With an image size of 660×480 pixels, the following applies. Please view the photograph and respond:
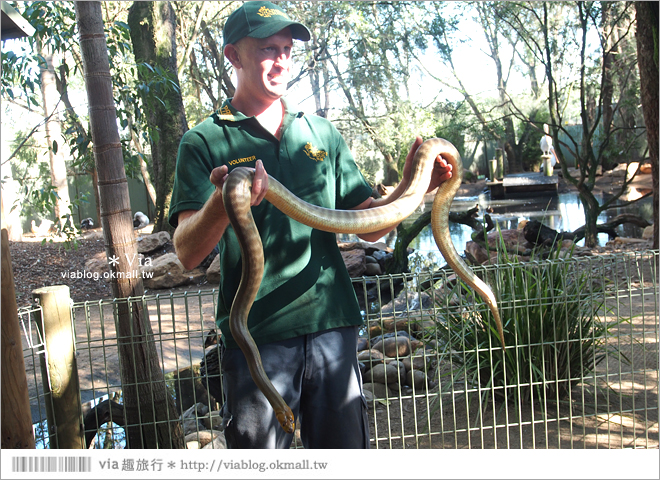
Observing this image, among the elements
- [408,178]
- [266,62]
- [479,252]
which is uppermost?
[266,62]

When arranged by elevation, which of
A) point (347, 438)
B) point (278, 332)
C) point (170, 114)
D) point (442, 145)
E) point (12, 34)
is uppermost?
point (170, 114)

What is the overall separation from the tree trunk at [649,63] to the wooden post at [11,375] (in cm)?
693

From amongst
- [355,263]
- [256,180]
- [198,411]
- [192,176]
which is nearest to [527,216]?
[355,263]

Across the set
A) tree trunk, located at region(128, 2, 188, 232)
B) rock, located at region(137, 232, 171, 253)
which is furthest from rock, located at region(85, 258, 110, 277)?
tree trunk, located at region(128, 2, 188, 232)

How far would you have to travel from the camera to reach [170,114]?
35.2ft

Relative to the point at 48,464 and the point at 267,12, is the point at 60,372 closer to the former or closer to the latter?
the point at 48,464

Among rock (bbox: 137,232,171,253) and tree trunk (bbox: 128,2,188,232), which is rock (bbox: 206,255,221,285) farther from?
tree trunk (bbox: 128,2,188,232)

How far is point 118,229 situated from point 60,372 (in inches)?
32.6

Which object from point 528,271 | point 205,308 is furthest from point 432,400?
point 205,308

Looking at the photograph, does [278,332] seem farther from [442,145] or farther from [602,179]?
[602,179]

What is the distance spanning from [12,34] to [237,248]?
1604 mm

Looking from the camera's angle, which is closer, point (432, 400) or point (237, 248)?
point (237, 248)

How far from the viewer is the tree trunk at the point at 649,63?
652cm

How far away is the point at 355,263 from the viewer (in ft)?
29.2
